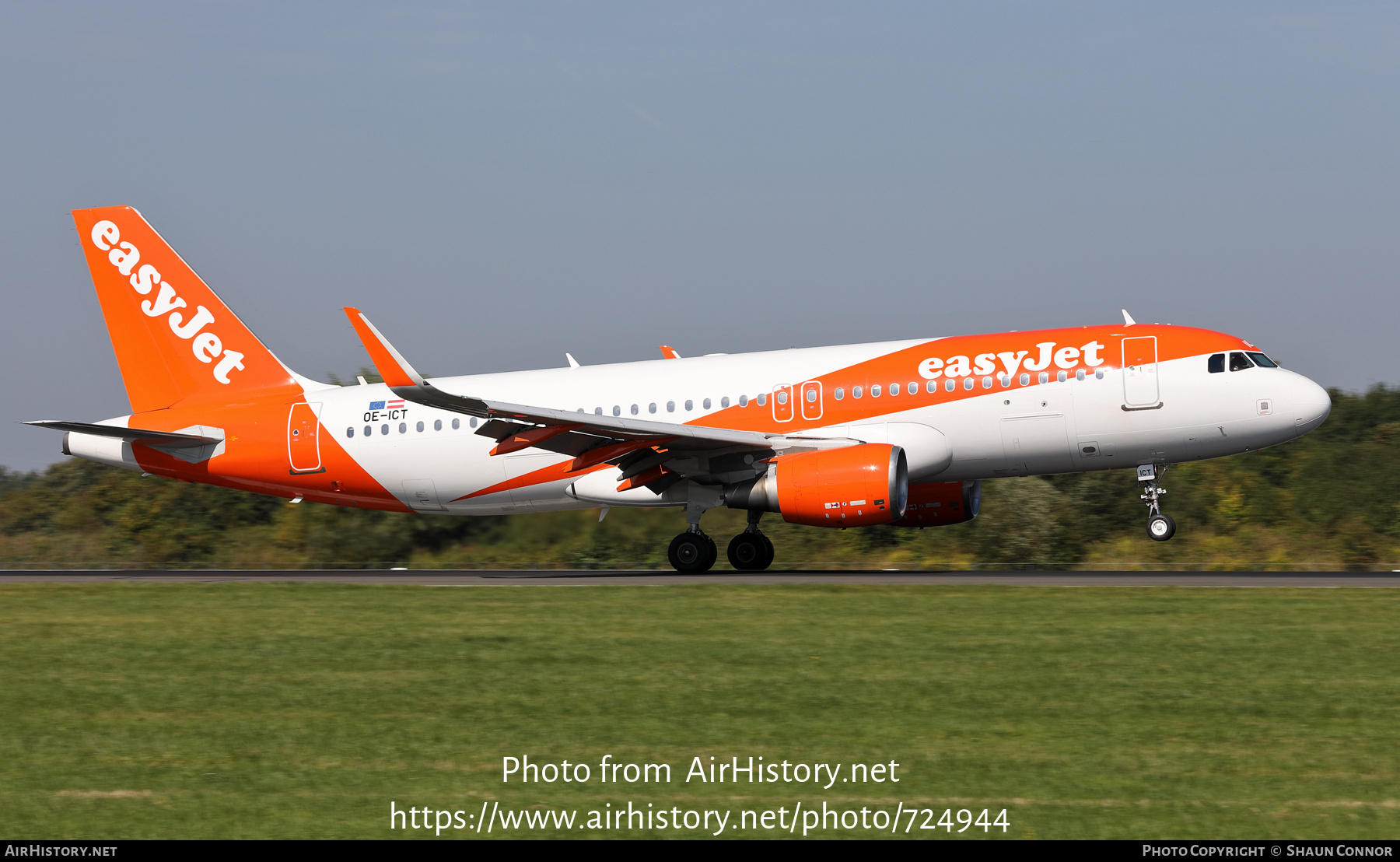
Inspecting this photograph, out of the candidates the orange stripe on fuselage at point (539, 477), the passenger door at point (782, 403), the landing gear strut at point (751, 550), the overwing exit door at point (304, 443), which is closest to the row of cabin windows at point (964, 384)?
the passenger door at point (782, 403)

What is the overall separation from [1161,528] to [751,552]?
7.47 meters

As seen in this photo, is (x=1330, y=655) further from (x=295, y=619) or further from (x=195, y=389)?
(x=195, y=389)

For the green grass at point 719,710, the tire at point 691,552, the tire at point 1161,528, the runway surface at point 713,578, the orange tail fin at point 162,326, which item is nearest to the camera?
the green grass at point 719,710

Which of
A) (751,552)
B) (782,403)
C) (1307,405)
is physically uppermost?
(782,403)

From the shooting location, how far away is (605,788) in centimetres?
788

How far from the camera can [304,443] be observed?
87.8ft

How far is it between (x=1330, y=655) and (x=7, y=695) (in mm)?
11870

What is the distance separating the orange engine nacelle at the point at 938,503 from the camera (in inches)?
989

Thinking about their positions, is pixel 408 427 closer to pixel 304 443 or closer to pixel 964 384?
pixel 304 443

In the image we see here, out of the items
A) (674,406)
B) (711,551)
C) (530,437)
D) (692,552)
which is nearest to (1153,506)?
(711,551)

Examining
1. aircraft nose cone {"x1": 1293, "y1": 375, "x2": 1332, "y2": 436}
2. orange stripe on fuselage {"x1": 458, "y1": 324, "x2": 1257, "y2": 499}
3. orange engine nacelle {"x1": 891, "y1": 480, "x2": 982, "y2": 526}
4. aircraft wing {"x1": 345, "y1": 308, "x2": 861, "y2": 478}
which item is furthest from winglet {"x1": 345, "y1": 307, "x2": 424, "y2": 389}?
aircraft nose cone {"x1": 1293, "y1": 375, "x2": 1332, "y2": 436}

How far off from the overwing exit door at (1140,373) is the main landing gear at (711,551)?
683 cm

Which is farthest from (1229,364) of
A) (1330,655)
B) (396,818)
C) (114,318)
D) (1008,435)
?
(114,318)

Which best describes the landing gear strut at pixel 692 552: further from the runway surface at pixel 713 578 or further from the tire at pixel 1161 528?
the tire at pixel 1161 528
